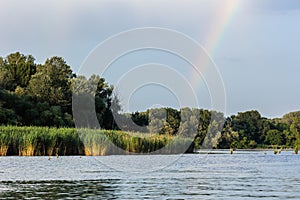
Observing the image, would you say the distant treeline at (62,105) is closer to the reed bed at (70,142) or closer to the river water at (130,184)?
the reed bed at (70,142)

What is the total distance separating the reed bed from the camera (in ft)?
130

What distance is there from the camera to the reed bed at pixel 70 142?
3973 cm

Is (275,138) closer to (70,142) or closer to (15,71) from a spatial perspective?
(15,71)

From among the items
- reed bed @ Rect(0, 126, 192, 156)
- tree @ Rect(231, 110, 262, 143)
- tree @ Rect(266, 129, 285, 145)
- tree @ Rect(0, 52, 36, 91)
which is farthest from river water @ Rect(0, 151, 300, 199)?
tree @ Rect(266, 129, 285, 145)

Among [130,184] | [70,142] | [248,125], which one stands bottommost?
[130,184]

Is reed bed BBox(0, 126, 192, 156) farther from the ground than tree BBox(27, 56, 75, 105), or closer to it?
closer to it

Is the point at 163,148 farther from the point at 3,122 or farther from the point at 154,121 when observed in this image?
the point at 154,121

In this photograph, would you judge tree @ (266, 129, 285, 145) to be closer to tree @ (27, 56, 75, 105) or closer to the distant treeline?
the distant treeline

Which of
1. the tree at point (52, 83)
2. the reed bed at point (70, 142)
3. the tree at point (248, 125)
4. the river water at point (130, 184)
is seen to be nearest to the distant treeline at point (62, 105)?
the tree at point (52, 83)

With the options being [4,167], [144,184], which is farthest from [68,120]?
[144,184]

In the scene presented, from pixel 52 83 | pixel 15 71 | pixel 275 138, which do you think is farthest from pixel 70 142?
pixel 275 138

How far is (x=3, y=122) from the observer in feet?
193

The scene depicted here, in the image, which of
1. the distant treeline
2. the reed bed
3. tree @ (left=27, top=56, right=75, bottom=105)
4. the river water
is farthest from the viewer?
tree @ (left=27, top=56, right=75, bottom=105)

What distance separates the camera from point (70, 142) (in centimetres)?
4281
